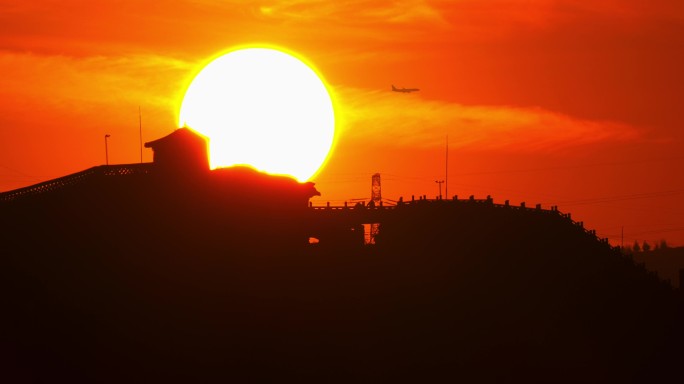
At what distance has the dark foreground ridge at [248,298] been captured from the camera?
71.8m

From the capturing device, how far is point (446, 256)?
103188 mm

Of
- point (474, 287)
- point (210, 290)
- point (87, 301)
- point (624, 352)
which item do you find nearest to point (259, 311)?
point (210, 290)

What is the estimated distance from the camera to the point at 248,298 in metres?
78.2

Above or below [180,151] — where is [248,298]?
below

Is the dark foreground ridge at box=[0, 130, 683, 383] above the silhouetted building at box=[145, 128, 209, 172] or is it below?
below

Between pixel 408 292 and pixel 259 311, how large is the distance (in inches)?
642

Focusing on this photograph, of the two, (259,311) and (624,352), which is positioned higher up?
(259,311)

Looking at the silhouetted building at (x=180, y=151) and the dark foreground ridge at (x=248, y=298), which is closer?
the dark foreground ridge at (x=248, y=298)

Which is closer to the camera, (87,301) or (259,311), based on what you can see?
(87,301)

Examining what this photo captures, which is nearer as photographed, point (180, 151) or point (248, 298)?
point (248, 298)

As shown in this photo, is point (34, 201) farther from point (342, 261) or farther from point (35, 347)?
point (342, 261)

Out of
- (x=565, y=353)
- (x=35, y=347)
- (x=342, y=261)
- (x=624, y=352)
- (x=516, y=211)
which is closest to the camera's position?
(x=35, y=347)

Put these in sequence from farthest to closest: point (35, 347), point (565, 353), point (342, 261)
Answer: point (565, 353)
point (342, 261)
point (35, 347)

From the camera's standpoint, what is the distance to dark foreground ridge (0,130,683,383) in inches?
2825
